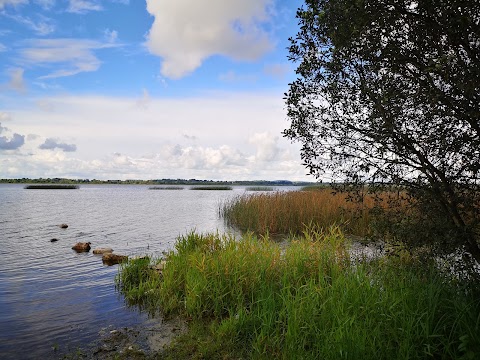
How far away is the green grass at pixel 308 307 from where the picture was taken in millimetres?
4457

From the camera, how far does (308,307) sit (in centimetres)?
545

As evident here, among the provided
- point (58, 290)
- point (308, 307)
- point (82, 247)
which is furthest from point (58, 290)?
point (308, 307)

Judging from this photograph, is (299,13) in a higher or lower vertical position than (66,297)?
higher

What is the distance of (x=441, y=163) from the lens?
5.55 m

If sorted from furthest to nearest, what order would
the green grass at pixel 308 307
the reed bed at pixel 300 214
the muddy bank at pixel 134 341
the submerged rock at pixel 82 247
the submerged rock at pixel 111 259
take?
1. the reed bed at pixel 300 214
2. the submerged rock at pixel 82 247
3. the submerged rock at pixel 111 259
4. the muddy bank at pixel 134 341
5. the green grass at pixel 308 307

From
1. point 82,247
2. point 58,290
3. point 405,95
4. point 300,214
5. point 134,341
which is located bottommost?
point 58,290

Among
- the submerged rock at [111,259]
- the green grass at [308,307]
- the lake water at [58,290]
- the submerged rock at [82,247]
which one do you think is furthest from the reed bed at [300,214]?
the green grass at [308,307]

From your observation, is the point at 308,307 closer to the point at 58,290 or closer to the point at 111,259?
the point at 58,290

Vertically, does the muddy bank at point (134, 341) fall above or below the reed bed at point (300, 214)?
below

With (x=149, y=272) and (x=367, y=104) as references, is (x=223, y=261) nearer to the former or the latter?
(x=149, y=272)

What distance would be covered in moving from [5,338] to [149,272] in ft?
11.8

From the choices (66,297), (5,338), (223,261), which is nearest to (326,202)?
(223,261)

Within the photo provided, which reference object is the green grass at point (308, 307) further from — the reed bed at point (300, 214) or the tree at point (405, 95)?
the reed bed at point (300, 214)

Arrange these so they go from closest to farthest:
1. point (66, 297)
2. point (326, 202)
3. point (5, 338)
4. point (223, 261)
Result: point (5, 338) < point (223, 261) < point (66, 297) < point (326, 202)
